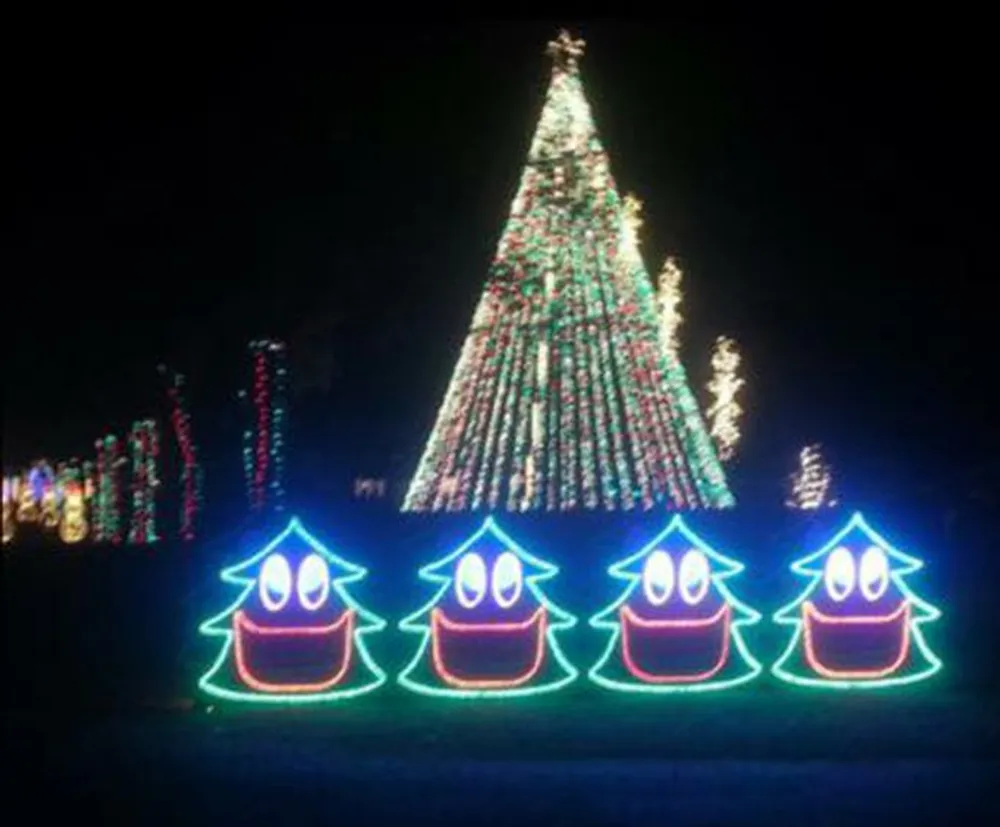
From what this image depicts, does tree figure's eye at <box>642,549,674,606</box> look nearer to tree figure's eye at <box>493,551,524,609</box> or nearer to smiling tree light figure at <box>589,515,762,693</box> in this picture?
smiling tree light figure at <box>589,515,762,693</box>

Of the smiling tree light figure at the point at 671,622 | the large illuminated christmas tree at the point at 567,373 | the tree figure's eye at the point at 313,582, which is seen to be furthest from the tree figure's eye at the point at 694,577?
the large illuminated christmas tree at the point at 567,373

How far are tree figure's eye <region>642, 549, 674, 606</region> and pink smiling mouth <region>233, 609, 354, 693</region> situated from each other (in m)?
2.16

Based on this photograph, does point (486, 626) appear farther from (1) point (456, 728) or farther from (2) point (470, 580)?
(1) point (456, 728)

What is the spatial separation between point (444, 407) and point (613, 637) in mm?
7410

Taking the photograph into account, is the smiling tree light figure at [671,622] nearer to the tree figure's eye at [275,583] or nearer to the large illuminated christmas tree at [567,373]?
the tree figure's eye at [275,583]

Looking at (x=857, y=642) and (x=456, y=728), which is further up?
(x=857, y=642)

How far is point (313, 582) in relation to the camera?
493 inches

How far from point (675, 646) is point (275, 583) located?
2940 millimetres

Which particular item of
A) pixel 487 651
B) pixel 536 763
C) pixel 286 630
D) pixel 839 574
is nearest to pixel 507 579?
pixel 487 651

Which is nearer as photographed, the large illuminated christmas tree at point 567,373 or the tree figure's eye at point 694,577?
the tree figure's eye at point 694,577

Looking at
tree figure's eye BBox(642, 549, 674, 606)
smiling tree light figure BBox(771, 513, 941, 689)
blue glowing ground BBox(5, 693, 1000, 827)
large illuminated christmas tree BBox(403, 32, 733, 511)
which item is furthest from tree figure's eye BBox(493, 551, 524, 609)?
large illuminated christmas tree BBox(403, 32, 733, 511)

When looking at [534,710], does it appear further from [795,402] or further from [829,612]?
[795,402]

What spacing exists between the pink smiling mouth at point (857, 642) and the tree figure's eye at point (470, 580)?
7.87 feet

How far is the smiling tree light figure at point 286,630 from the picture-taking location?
1250cm
